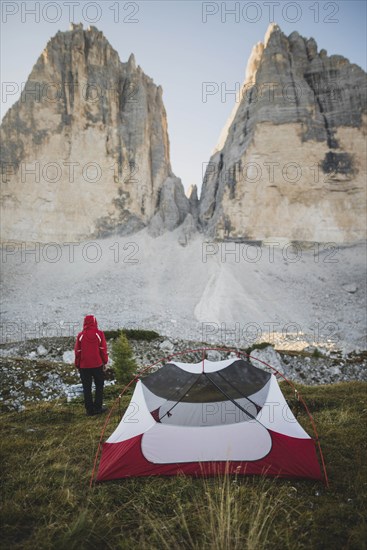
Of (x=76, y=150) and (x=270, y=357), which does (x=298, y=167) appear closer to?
(x=76, y=150)

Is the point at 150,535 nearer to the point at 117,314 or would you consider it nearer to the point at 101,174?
the point at 117,314

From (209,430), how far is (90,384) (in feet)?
11.8

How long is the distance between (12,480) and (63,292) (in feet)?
108

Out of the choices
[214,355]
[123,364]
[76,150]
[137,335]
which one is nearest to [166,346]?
[137,335]

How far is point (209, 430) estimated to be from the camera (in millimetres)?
5000

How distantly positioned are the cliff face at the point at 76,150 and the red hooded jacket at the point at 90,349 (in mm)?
41891

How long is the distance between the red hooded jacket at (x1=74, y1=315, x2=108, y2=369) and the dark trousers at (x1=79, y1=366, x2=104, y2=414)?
17 cm

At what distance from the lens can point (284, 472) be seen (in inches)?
170

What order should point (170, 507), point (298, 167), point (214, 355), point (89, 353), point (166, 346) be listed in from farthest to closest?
point (298, 167) → point (166, 346) → point (214, 355) → point (89, 353) → point (170, 507)

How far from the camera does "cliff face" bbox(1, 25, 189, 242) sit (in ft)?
145

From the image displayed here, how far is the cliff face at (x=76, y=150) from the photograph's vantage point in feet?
145

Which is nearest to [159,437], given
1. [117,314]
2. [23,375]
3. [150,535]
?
[150,535]

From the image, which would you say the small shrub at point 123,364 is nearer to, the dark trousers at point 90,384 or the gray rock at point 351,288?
the dark trousers at point 90,384

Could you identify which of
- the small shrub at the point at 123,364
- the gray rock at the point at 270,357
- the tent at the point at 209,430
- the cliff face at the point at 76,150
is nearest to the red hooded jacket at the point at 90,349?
the tent at the point at 209,430
